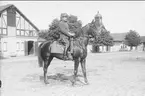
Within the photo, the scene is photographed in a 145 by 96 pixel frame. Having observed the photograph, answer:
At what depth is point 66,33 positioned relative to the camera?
782 cm

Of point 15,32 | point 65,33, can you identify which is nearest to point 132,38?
point 15,32

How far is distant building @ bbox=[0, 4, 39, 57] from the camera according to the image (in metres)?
27.8

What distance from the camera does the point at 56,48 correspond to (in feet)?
27.2

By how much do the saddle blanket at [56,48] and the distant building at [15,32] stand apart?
19624 mm

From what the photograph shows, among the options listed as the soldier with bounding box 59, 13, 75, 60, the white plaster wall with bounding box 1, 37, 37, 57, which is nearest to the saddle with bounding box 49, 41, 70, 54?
the soldier with bounding box 59, 13, 75, 60

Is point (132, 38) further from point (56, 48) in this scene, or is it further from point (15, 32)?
point (56, 48)

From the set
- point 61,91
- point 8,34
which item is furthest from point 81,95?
point 8,34

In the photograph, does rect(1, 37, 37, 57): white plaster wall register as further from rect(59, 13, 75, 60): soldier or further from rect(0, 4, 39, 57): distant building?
rect(59, 13, 75, 60): soldier

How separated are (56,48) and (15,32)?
75.3ft

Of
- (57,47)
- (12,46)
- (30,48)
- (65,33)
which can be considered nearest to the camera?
(65,33)

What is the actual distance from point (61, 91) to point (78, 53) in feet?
6.10

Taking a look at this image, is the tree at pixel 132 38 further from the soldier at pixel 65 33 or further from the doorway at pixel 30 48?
the soldier at pixel 65 33

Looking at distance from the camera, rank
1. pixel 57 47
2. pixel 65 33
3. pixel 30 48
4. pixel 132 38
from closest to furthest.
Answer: pixel 65 33 < pixel 57 47 < pixel 30 48 < pixel 132 38

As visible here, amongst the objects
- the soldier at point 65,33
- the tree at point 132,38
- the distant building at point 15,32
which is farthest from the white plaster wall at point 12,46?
the tree at point 132,38
